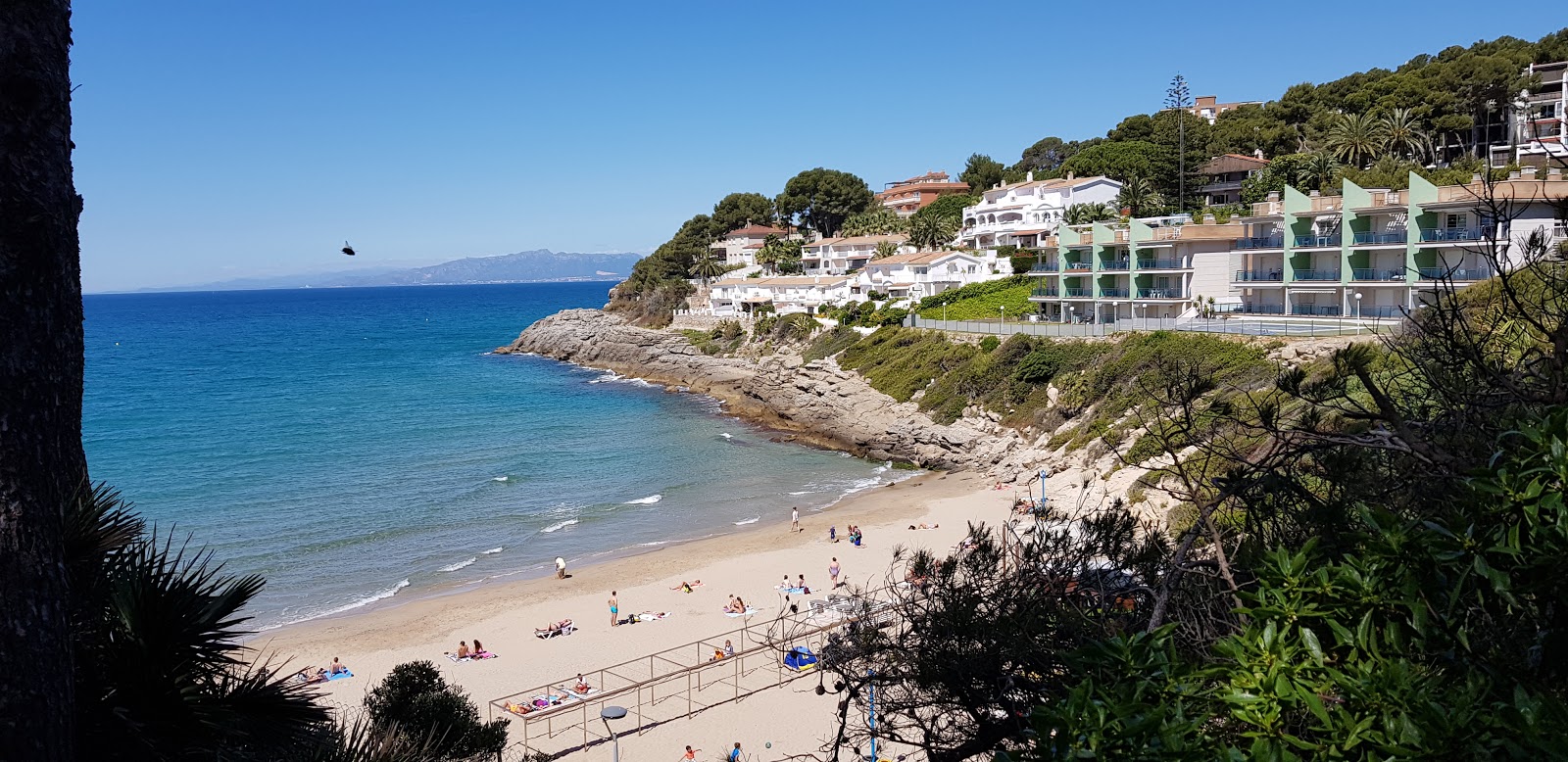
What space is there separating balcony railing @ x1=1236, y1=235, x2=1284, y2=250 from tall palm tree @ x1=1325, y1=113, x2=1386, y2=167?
21.1 metres

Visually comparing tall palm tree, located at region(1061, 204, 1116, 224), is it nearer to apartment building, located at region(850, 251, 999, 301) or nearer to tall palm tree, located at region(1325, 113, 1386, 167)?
apartment building, located at region(850, 251, 999, 301)

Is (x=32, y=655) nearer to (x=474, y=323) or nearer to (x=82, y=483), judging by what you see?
(x=82, y=483)

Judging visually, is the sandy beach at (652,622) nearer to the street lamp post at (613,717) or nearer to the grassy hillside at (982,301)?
the street lamp post at (613,717)

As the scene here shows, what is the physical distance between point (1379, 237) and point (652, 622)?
2913cm

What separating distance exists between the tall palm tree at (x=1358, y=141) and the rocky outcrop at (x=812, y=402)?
3182 cm

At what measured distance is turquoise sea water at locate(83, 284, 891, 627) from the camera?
29.0 meters

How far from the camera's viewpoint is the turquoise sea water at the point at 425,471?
29.0 meters

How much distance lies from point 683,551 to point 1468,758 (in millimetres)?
26404

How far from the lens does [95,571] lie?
494 cm

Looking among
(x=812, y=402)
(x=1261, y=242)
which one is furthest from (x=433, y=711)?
(x=812, y=402)

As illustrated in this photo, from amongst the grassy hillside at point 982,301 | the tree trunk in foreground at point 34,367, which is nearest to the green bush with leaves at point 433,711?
the tree trunk in foreground at point 34,367

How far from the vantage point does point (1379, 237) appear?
34.2 meters

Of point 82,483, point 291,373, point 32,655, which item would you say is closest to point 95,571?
point 82,483

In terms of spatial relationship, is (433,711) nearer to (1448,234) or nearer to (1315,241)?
(1448,234)
